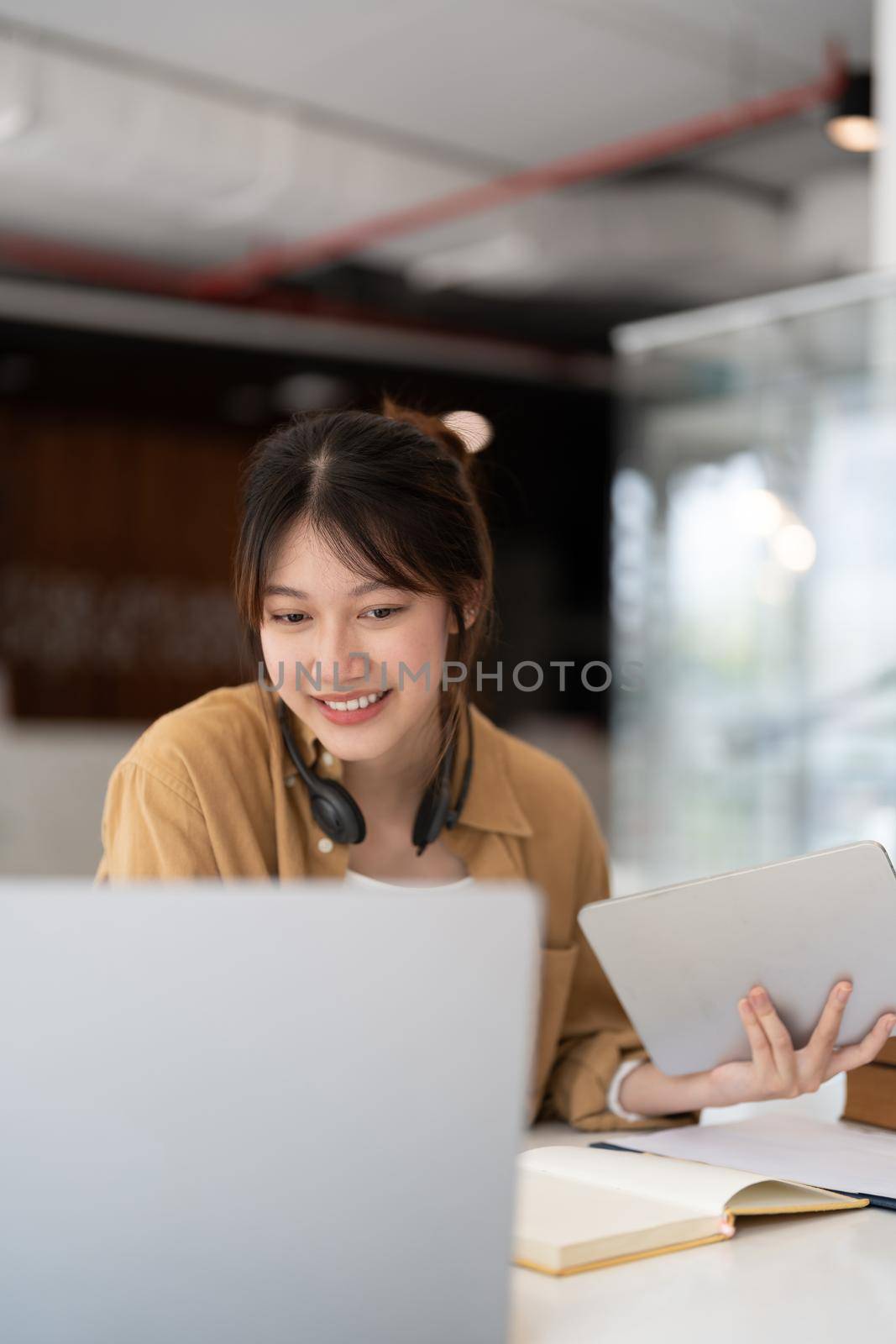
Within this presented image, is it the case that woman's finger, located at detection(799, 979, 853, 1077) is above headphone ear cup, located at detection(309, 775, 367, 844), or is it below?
below

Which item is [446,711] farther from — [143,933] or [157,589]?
[157,589]

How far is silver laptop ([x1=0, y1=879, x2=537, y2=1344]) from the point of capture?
648 mm

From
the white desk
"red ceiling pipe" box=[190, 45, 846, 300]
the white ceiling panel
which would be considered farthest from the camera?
"red ceiling pipe" box=[190, 45, 846, 300]

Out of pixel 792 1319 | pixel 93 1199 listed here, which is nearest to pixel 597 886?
pixel 792 1319

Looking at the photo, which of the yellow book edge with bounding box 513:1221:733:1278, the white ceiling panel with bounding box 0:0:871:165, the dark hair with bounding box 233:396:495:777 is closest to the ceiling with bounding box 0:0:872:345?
the white ceiling panel with bounding box 0:0:871:165

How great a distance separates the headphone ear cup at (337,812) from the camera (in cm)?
136

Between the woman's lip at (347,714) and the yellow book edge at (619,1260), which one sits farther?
the woman's lip at (347,714)

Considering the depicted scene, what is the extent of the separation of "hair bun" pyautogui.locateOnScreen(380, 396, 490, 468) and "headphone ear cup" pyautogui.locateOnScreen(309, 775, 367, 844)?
366mm

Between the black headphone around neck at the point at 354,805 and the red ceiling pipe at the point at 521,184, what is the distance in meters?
3.18

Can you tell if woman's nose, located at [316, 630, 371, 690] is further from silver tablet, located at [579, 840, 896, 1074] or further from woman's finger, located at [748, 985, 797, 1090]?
woman's finger, located at [748, 985, 797, 1090]

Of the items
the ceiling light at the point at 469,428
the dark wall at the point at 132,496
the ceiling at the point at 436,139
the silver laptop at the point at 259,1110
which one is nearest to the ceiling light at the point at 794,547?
the ceiling at the point at 436,139

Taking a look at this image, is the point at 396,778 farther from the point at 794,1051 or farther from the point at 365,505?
the point at 794,1051

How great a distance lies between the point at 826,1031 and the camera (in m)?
1.16

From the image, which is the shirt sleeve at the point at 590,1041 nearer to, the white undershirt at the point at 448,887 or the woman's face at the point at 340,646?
the white undershirt at the point at 448,887
